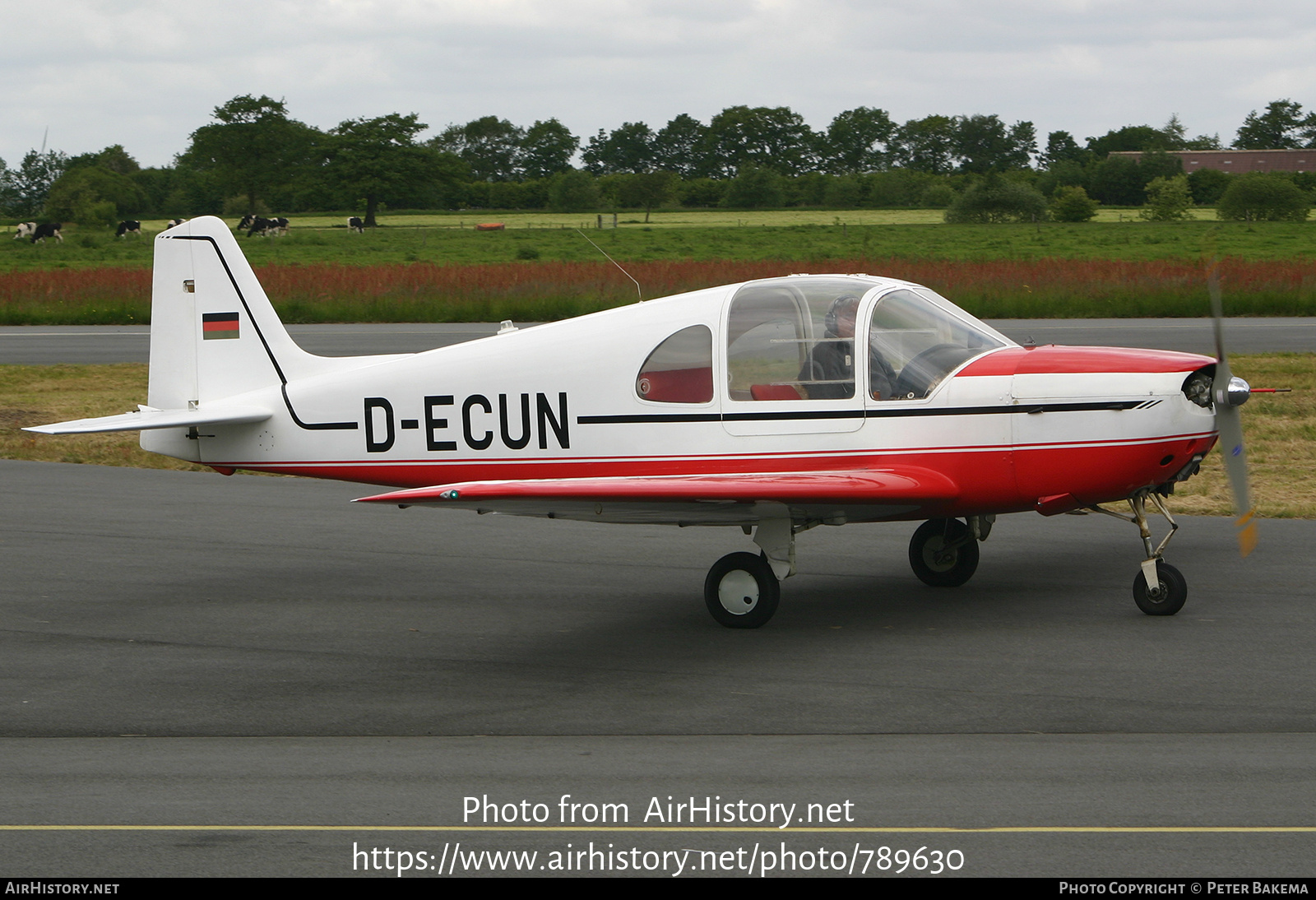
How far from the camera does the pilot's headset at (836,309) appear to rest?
7.94 metres

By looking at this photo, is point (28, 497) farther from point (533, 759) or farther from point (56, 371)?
point (56, 371)

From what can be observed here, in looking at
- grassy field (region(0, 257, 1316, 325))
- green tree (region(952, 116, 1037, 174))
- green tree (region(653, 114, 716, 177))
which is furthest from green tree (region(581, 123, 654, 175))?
grassy field (region(0, 257, 1316, 325))

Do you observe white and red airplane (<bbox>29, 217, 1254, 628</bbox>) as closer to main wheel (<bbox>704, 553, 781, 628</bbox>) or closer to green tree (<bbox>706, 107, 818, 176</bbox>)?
main wheel (<bbox>704, 553, 781, 628</bbox>)

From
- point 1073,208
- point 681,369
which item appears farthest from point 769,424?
point 1073,208

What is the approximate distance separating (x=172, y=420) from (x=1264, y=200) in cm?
6707

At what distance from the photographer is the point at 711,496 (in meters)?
7.18

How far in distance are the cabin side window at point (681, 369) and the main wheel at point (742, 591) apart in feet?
3.51

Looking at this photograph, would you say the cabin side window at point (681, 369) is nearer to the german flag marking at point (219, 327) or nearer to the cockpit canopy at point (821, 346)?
the cockpit canopy at point (821, 346)

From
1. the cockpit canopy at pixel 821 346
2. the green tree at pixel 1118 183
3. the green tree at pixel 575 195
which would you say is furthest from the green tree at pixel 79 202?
the cockpit canopy at pixel 821 346

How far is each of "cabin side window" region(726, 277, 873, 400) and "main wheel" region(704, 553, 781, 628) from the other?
1.05 meters

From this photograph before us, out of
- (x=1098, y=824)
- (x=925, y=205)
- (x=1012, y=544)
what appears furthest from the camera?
(x=925, y=205)
